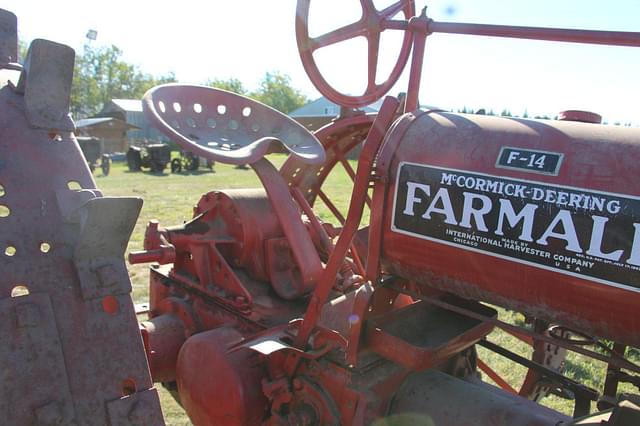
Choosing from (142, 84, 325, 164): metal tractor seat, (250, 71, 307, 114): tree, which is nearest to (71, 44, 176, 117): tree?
(250, 71, 307, 114): tree

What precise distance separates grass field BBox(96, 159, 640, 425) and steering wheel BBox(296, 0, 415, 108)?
2075mm

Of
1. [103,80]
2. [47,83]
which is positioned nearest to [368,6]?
[47,83]

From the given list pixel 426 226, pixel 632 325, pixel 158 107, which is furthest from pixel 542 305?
pixel 158 107

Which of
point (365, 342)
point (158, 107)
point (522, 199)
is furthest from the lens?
point (158, 107)

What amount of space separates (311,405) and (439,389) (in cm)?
51

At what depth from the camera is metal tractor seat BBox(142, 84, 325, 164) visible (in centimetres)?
246

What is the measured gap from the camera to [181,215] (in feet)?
29.0

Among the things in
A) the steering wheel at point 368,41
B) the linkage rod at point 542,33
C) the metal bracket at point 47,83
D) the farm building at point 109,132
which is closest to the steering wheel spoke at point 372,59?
the steering wheel at point 368,41

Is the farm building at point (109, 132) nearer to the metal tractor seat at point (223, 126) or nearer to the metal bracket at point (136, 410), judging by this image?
the metal tractor seat at point (223, 126)

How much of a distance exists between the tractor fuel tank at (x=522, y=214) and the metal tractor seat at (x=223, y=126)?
0.98m

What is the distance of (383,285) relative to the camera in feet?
6.08

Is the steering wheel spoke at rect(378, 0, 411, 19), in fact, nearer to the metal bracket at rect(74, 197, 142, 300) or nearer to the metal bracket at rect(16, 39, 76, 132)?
the metal bracket at rect(16, 39, 76, 132)

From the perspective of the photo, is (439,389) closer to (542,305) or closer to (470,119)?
(542,305)

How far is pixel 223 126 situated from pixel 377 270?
1461 millimetres
